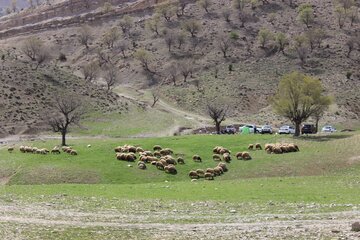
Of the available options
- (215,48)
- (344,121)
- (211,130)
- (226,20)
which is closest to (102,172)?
(211,130)

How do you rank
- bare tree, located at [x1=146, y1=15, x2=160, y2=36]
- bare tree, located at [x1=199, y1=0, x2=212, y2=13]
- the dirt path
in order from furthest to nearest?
bare tree, located at [x1=199, y1=0, x2=212, y2=13] < bare tree, located at [x1=146, y1=15, x2=160, y2=36] < the dirt path

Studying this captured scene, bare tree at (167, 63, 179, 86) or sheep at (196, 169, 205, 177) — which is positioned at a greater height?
bare tree at (167, 63, 179, 86)

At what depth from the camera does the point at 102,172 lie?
48531mm

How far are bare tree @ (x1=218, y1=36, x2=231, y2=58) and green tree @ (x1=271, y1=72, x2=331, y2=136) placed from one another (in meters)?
Result: 88.5

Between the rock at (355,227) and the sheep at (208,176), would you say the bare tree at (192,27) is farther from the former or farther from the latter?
the rock at (355,227)

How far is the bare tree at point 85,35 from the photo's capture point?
181 m

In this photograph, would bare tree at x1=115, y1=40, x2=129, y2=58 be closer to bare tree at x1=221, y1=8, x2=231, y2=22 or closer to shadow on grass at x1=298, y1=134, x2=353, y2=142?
bare tree at x1=221, y1=8, x2=231, y2=22

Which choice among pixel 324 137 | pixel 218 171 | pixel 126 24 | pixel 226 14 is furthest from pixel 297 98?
pixel 126 24

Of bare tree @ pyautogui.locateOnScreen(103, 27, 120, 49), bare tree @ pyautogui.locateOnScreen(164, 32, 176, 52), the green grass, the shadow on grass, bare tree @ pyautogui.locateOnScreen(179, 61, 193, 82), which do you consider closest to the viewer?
the green grass

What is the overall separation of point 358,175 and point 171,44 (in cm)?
12771

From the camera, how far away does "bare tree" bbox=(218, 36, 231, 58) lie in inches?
6102

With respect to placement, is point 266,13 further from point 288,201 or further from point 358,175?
point 288,201

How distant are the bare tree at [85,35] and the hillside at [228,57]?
187 centimetres

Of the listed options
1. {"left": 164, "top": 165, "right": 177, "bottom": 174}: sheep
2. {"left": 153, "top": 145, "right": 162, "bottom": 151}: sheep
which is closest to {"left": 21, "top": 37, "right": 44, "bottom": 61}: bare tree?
{"left": 153, "top": 145, "right": 162, "bottom": 151}: sheep
